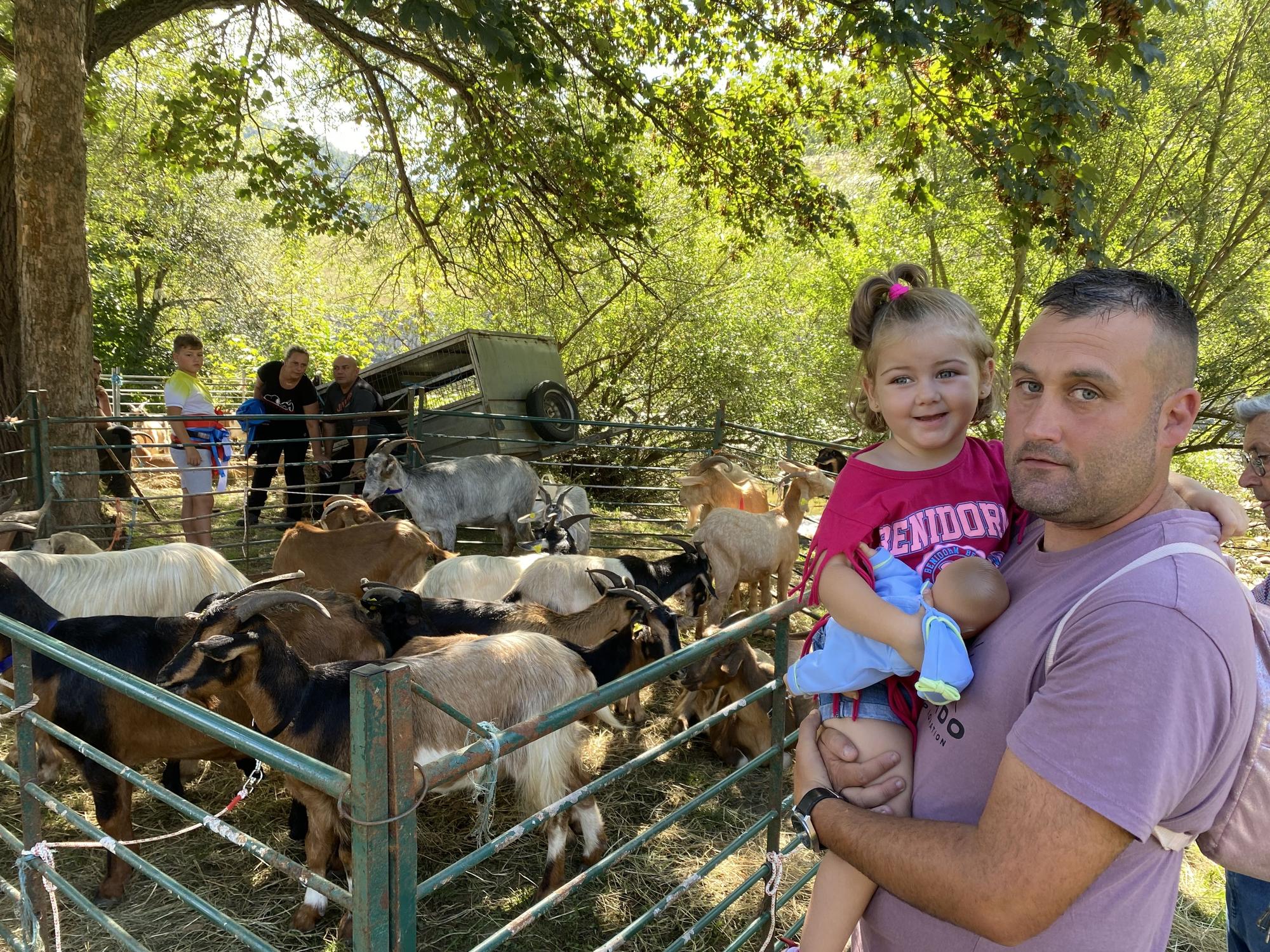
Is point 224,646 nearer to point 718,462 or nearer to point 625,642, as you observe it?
point 625,642

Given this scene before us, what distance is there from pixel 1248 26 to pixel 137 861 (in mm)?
14324

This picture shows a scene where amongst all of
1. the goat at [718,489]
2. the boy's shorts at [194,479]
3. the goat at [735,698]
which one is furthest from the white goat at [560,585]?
the boy's shorts at [194,479]

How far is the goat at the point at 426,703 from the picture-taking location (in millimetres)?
3109

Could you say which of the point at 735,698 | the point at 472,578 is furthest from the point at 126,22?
the point at 735,698

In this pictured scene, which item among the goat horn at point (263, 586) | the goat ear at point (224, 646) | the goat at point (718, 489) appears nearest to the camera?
the goat ear at point (224, 646)

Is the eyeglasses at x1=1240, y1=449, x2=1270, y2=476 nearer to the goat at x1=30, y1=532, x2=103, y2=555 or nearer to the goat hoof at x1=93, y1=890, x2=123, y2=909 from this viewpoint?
the goat hoof at x1=93, y1=890, x2=123, y2=909

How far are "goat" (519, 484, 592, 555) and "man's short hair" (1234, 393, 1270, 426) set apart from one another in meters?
4.30

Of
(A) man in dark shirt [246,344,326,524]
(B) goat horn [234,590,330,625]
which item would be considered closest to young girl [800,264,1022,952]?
(B) goat horn [234,590,330,625]

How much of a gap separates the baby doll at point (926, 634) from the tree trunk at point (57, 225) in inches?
262

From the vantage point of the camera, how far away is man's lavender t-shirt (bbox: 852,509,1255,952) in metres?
1.06

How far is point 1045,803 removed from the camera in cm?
112

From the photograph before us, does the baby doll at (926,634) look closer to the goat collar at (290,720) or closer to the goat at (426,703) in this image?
the goat at (426,703)

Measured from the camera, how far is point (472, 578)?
5523 millimetres

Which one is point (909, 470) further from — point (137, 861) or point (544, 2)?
point (544, 2)
